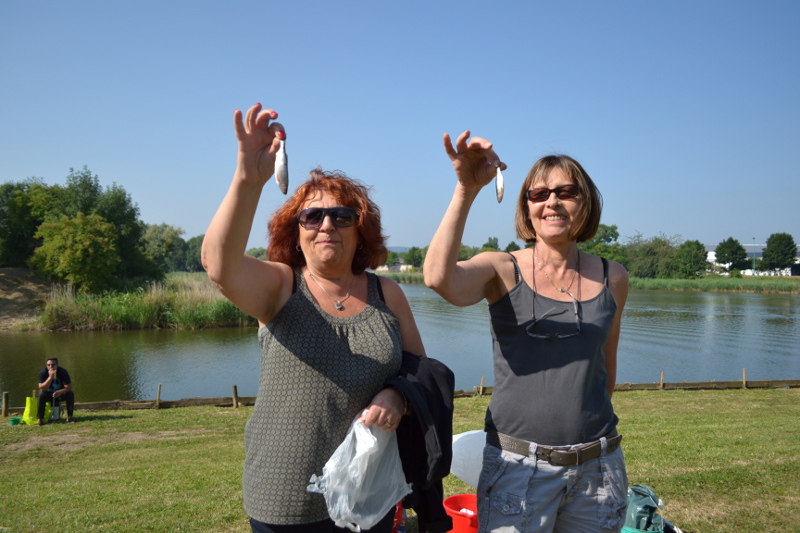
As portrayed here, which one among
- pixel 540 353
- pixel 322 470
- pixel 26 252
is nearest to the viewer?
pixel 322 470

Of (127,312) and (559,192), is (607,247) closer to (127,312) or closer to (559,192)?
(127,312)

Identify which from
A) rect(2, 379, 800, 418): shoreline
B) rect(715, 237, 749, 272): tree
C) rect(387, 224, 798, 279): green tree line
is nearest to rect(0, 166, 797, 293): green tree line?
rect(2, 379, 800, 418): shoreline

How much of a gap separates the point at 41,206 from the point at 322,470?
159 feet

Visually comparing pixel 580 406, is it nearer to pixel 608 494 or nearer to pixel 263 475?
pixel 608 494

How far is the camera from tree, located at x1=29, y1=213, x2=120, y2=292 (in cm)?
3472

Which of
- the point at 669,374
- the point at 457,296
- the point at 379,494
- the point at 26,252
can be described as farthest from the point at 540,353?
the point at 26,252

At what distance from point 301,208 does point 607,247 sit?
95.1 metres

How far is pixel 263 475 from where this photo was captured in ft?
6.55

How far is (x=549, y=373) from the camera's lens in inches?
82.7

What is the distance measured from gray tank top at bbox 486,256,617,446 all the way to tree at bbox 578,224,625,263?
75783mm

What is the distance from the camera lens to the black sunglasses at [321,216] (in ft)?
7.06

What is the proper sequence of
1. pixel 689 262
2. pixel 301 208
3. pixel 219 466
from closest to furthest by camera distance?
pixel 301 208
pixel 219 466
pixel 689 262

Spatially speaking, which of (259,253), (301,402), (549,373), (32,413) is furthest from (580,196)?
(259,253)

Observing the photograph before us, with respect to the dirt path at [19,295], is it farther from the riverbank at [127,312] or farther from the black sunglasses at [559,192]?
the black sunglasses at [559,192]
